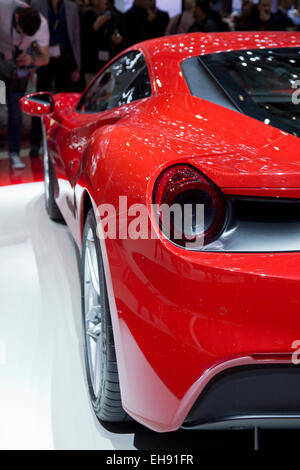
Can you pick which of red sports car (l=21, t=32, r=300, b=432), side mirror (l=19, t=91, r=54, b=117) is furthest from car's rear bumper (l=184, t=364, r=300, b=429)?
side mirror (l=19, t=91, r=54, b=117)

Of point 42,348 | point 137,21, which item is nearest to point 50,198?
point 42,348

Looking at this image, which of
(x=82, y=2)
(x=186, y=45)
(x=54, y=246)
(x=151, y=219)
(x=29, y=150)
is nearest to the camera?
(x=151, y=219)

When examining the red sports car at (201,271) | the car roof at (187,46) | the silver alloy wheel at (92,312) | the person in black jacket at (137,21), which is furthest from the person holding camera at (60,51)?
the red sports car at (201,271)

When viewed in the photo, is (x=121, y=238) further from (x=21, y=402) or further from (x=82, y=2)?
(x=82, y=2)

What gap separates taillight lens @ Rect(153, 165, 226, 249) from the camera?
1.31 metres

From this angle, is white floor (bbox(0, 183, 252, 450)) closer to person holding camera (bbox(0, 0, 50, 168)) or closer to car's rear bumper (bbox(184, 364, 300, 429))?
car's rear bumper (bbox(184, 364, 300, 429))

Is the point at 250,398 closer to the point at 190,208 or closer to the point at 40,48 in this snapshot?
the point at 190,208

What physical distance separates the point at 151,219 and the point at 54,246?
227 centimetres

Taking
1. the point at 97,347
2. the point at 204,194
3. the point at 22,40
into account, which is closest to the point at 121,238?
the point at 204,194

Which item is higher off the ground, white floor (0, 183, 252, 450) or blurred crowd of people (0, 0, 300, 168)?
blurred crowd of people (0, 0, 300, 168)

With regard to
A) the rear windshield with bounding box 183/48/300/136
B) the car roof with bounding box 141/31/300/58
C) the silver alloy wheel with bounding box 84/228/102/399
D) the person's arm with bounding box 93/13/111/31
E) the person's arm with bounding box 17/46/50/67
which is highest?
the car roof with bounding box 141/31/300/58

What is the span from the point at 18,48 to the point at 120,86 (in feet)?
11.5

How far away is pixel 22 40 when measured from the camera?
565 centimetres

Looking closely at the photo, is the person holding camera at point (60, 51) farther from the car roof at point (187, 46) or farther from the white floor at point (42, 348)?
the car roof at point (187, 46)
